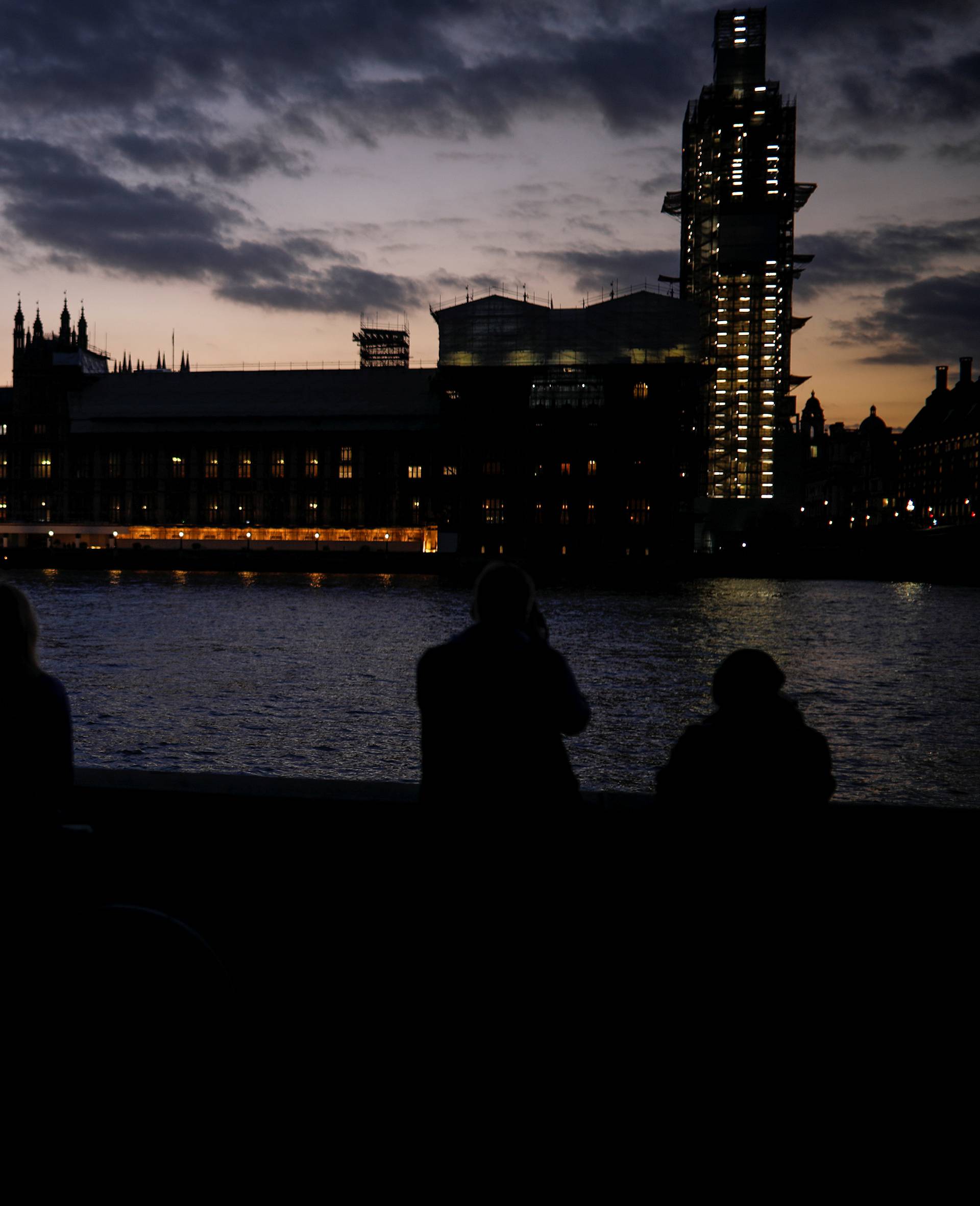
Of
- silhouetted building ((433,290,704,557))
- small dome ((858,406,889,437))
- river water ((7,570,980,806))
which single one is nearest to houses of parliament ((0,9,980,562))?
silhouetted building ((433,290,704,557))

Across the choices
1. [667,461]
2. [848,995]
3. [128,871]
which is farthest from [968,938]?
[667,461]

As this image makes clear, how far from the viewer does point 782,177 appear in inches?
5221

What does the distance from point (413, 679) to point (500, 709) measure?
2585cm

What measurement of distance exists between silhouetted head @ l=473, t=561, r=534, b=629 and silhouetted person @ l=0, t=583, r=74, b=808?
1.38 meters

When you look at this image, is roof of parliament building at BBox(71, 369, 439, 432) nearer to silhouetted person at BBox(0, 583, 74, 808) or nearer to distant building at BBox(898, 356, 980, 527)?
distant building at BBox(898, 356, 980, 527)

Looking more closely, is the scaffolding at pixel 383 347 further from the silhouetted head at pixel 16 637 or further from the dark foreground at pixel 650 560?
the silhouetted head at pixel 16 637

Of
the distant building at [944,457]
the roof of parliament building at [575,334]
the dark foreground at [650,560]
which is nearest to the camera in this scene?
the dark foreground at [650,560]

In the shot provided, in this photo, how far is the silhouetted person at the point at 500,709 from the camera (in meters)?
3.32

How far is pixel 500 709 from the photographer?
3.33 m

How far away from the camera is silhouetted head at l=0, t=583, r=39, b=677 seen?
3.29m

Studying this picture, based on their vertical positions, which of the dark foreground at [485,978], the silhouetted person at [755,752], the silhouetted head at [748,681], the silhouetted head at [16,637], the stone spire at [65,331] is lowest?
the dark foreground at [485,978]

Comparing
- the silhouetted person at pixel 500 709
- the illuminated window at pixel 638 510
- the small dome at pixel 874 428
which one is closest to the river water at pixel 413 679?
the silhouetted person at pixel 500 709

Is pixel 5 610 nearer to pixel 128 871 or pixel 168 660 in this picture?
pixel 128 871

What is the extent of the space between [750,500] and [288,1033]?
132 metres
